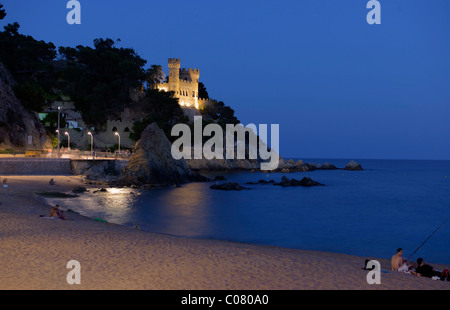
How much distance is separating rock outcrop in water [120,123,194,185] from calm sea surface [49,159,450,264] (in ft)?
9.79

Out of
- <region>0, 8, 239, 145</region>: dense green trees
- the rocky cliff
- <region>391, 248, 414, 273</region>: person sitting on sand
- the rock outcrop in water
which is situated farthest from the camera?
<region>0, 8, 239, 145</region>: dense green trees

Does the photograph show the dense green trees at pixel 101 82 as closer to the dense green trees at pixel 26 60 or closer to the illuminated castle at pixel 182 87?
the dense green trees at pixel 26 60

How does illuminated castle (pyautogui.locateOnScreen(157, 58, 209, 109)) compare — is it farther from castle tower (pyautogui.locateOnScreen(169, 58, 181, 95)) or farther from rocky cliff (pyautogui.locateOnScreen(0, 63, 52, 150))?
rocky cliff (pyautogui.locateOnScreen(0, 63, 52, 150))

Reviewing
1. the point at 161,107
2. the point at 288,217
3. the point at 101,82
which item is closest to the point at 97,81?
the point at 101,82

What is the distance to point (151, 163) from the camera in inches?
1543

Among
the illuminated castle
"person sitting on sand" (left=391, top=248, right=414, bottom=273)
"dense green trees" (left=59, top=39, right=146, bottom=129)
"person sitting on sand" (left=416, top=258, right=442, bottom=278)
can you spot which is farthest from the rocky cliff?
"person sitting on sand" (left=416, top=258, right=442, bottom=278)

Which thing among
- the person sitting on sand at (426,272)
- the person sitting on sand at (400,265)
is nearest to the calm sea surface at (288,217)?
the person sitting on sand at (400,265)

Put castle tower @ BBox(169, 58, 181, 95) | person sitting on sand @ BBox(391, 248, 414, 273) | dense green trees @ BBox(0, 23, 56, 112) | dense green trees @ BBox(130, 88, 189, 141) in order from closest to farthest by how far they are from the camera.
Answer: person sitting on sand @ BBox(391, 248, 414, 273) → dense green trees @ BBox(130, 88, 189, 141) → dense green trees @ BBox(0, 23, 56, 112) → castle tower @ BBox(169, 58, 181, 95)

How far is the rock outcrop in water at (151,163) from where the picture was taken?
37.9 m

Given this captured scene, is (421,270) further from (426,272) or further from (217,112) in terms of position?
(217,112)

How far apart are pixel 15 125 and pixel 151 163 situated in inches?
668

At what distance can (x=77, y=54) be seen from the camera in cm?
7312

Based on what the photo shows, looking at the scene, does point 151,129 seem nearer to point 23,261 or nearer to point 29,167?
point 29,167

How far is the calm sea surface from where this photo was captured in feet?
59.6
